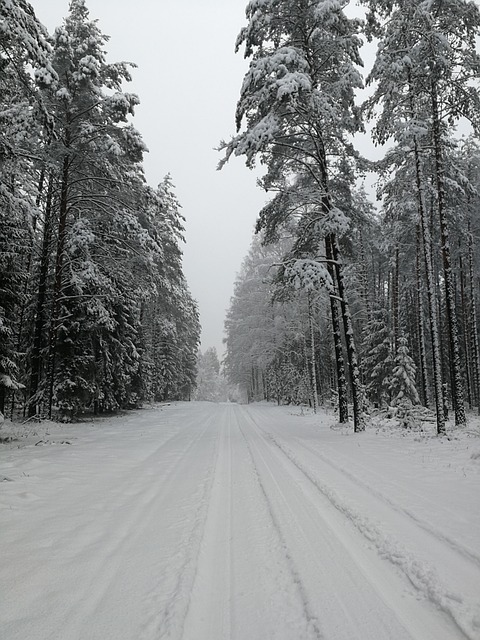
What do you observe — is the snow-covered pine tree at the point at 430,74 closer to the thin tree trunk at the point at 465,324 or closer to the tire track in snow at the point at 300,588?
the tire track in snow at the point at 300,588

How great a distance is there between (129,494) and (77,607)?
2749 mm

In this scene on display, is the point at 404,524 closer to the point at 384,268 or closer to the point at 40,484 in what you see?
the point at 40,484

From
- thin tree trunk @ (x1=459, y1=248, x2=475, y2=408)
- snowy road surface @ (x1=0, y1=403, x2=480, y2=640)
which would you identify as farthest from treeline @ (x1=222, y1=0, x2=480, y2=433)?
thin tree trunk @ (x1=459, y1=248, x2=475, y2=408)

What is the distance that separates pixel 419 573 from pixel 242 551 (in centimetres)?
148

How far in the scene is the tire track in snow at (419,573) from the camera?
2246 millimetres

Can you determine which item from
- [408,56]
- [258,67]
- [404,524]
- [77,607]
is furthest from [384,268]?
[77,607]

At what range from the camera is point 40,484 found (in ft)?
18.4

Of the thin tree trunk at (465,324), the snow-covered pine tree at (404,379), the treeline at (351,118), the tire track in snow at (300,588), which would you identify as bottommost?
the tire track in snow at (300,588)

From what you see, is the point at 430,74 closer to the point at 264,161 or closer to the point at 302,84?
the point at 302,84

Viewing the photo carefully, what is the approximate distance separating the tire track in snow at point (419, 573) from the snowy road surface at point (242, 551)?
0.01 meters

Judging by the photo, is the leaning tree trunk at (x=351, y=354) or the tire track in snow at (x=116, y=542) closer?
the tire track in snow at (x=116, y=542)

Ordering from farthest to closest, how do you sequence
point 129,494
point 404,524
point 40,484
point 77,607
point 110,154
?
point 110,154
point 40,484
point 129,494
point 404,524
point 77,607

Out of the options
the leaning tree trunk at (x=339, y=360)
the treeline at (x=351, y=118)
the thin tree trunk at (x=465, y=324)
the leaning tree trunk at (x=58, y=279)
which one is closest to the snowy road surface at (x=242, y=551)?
the leaning tree trunk at (x=339, y=360)

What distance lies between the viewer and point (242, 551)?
3.29 meters
